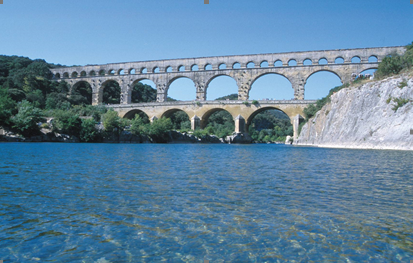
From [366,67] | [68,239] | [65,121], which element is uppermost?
[366,67]

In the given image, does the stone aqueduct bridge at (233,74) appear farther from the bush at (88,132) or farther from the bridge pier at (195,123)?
the bush at (88,132)

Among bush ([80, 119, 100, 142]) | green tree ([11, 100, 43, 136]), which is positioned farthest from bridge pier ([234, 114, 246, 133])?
green tree ([11, 100, 43, 136])

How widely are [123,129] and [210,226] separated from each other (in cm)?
3153

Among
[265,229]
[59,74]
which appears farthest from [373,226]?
[59,74]

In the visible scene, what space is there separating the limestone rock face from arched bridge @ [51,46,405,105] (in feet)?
28.0

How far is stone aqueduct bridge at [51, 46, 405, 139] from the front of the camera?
118ft

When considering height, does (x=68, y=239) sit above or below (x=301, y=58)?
below

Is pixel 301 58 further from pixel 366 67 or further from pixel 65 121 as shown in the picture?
pixel 65 121

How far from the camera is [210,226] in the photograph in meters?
3.64

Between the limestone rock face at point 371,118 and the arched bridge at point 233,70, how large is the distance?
8.53 meters

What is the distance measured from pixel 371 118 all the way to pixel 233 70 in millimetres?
20927

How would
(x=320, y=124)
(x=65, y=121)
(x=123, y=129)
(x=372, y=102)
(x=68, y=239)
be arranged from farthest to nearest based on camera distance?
(x=123, y=129) → (x=65, y=121) → (x=320, y=124) → (x=372, y=102) → (x=68, y=239)

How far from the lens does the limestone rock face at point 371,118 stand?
740 inches

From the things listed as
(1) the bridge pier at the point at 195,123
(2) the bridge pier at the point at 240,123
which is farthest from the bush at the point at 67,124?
(2) the bridge pier at the point at 240,123
